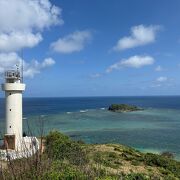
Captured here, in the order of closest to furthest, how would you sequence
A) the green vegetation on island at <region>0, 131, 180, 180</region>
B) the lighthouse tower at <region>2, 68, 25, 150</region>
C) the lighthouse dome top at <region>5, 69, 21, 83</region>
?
the green vegetation on island at <region>0, 131, 180, 180</region> < the lighthouse tower at <region>2, 68, 25, 150</region> < the lighthouse dome top at <region>5, 69, 21, 83</region>

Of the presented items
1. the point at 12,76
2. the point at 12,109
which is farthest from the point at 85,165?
the point at 12,76

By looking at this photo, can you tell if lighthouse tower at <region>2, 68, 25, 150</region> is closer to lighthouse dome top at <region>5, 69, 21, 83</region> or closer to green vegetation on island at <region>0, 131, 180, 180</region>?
lighthouse dome top at <region>5, 69, 21, 83</region>

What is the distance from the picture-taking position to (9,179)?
226 inches

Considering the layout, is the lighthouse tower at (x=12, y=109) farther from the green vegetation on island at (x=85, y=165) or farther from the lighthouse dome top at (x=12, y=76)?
the green vegetation on island at (x=85, y=165)

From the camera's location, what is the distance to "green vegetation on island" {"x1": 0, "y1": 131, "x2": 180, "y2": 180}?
5.82m

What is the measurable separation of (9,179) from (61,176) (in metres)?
2.74

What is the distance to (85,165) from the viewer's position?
27.9 feet

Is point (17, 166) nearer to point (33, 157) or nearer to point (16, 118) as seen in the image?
point (33, 157)

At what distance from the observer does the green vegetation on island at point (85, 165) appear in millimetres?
5816

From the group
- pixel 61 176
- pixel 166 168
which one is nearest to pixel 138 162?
pixel 166 168

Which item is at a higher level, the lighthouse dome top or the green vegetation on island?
the lighthouse dome top

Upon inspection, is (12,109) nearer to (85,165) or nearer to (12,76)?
(12,76)

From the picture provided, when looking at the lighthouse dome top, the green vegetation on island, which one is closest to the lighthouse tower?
the lighthouse dome top

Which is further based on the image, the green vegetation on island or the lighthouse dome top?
the lighthouse dome top
